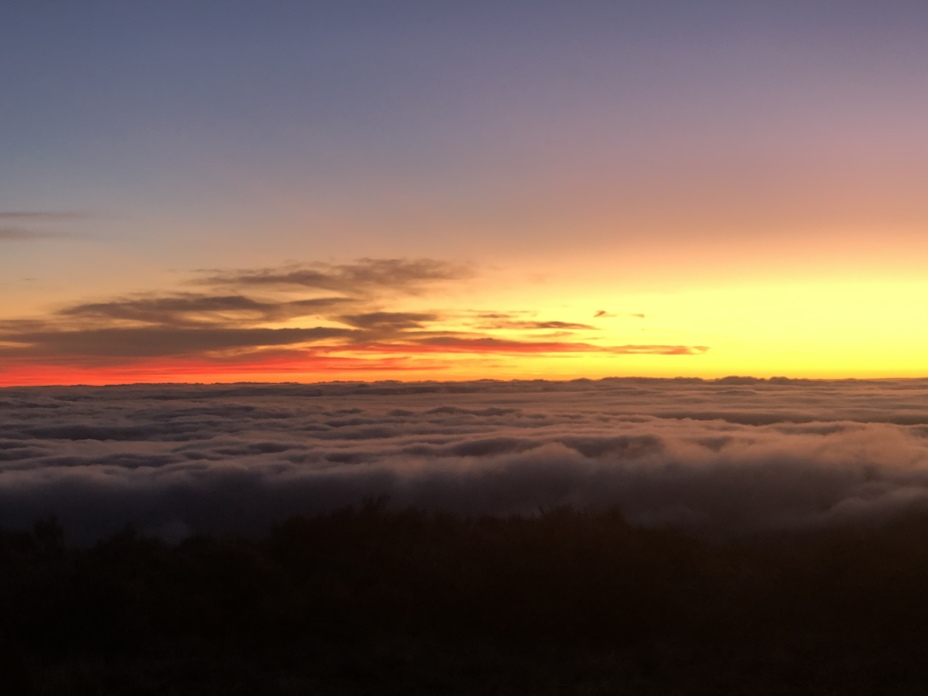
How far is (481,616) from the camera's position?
14805 millimetres

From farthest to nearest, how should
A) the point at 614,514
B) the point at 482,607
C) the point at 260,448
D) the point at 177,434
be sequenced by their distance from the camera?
Answer: 1. the point at 177,434
2. the point at 260,448
3. the point at 614,514
4. the point at 482,607

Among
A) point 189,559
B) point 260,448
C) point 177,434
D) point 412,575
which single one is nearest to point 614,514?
point 412,575

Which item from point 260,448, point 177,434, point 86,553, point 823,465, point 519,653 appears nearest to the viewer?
point 519,653

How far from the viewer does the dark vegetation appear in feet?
A: 38.9

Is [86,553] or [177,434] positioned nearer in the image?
[86,553]

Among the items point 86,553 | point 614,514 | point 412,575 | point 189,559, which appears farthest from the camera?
point 614,514

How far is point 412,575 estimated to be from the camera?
16.7 m

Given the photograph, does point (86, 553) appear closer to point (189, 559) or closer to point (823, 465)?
point (189, 559)

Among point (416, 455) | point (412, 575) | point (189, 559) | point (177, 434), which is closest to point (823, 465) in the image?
point (416, 455)

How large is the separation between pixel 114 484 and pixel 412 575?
28.0 m

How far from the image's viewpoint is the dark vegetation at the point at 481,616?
1187 cm

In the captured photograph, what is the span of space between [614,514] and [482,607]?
8.57 m

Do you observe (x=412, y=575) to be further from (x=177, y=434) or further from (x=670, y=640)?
(x=177, y=434)

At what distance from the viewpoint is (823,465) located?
1400 inches
